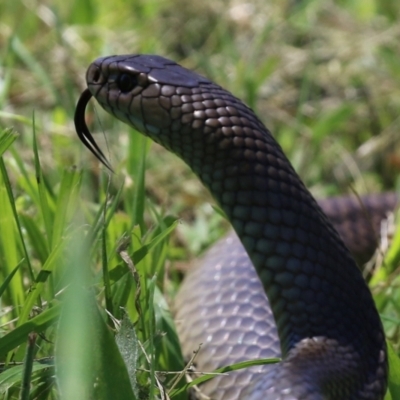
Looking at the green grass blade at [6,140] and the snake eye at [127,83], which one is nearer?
the green grass blade at [6,140]

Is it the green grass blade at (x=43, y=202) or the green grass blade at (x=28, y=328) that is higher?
the green grass blade at (x=43, y=202)

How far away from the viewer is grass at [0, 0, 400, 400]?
5.94ft

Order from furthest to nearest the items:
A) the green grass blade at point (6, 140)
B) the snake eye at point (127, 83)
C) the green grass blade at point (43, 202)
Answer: the snake eye at point (127, 83) → the green grass blade at point (43, 202) → the green grass blade at point (6, 140)

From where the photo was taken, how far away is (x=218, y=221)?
3.75m

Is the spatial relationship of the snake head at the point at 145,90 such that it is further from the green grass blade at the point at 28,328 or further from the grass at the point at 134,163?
the green grass blade at the point at 28,328

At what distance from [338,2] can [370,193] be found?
7.06 feet

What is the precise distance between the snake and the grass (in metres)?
0.17

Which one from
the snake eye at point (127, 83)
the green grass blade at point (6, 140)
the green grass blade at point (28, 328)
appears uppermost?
the snake eye at point (127, 83)

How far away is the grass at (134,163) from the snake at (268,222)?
17cm

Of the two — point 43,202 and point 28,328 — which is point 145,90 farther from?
point 28,328

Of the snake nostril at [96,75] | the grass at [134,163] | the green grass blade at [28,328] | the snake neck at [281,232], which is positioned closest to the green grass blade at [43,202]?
the grass at [134,163]

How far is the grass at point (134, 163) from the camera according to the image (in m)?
1.81

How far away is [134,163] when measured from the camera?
3.16 meters

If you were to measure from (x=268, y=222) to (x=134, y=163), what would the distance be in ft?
3.52
